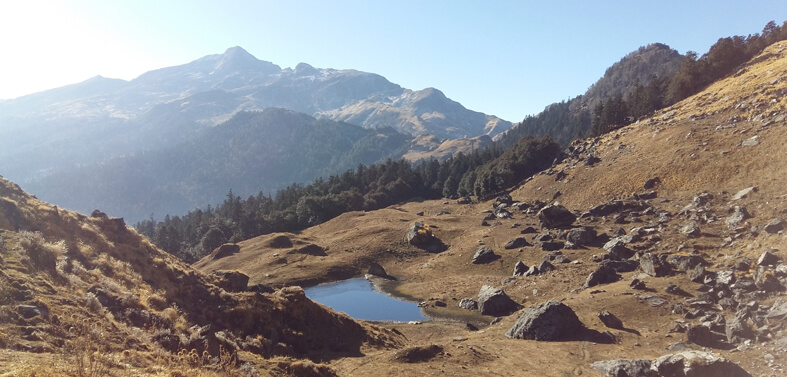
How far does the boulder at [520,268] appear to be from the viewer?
57353 millimetres

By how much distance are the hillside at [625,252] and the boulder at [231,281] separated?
1206cm

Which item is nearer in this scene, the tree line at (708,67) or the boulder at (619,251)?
the boulder at (619,251)

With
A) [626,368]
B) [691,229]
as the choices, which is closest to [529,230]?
[691,229]

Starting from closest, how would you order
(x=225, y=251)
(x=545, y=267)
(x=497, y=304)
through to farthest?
1. (x=497, y=304)
2. (x=545, y=267)
3. (x=225, y=251)

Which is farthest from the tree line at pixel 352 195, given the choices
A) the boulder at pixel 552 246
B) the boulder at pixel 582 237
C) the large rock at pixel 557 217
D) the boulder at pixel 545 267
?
the boulder at pixel 545 267

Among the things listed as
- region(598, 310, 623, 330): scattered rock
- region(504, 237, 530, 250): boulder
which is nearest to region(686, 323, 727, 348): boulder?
region(598, 310, 623, 330): scattered rock

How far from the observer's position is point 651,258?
43.9 meters

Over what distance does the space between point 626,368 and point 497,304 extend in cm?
2104

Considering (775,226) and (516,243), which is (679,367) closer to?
(775,226)

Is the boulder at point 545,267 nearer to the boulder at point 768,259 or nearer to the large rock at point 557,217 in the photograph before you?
the large rock at point 557,217

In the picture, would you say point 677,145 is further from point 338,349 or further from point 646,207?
point 338,349

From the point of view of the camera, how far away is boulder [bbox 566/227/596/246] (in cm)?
5944

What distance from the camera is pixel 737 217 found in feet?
153

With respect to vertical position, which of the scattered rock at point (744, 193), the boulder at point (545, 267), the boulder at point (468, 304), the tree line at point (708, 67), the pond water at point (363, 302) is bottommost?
the pond water at point (363, 302)
